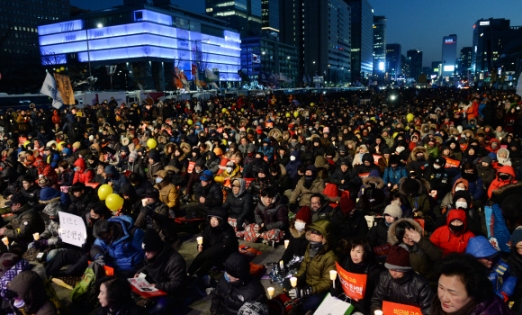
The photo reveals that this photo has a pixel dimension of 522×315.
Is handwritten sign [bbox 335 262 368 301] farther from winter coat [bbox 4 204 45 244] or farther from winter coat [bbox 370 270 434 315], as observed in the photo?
winter coat [bbox 4 204 45 244]

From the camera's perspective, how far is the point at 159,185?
8859 millimetres

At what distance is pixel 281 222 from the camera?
25.2 ft

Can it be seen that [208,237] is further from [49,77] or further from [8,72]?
[8,72]

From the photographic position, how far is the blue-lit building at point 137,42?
76.1m

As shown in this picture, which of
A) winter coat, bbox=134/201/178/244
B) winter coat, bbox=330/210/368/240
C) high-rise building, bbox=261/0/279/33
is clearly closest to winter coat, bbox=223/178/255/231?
winter coat, bbox=134/201/178/244

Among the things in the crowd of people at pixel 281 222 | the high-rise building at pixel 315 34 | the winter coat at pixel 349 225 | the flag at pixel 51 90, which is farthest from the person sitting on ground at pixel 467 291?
the high-rise building at pixel 315 34

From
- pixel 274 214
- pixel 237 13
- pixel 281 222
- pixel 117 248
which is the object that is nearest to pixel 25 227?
pixel 117 248

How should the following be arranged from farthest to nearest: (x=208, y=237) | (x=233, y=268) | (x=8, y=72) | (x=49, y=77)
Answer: (x=8, y=72) < (x=49, y=77) < (x=208, y=237) < (x=233, y=268)

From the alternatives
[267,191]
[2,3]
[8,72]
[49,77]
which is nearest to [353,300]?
[267,191]

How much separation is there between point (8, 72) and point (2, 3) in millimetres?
88130

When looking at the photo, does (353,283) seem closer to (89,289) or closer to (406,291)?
(406,291)

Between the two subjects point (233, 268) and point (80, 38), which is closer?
point (233, 268)

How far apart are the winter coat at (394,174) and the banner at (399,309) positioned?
5.57 m

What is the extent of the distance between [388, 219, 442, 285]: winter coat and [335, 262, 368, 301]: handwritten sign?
2.43 feet
